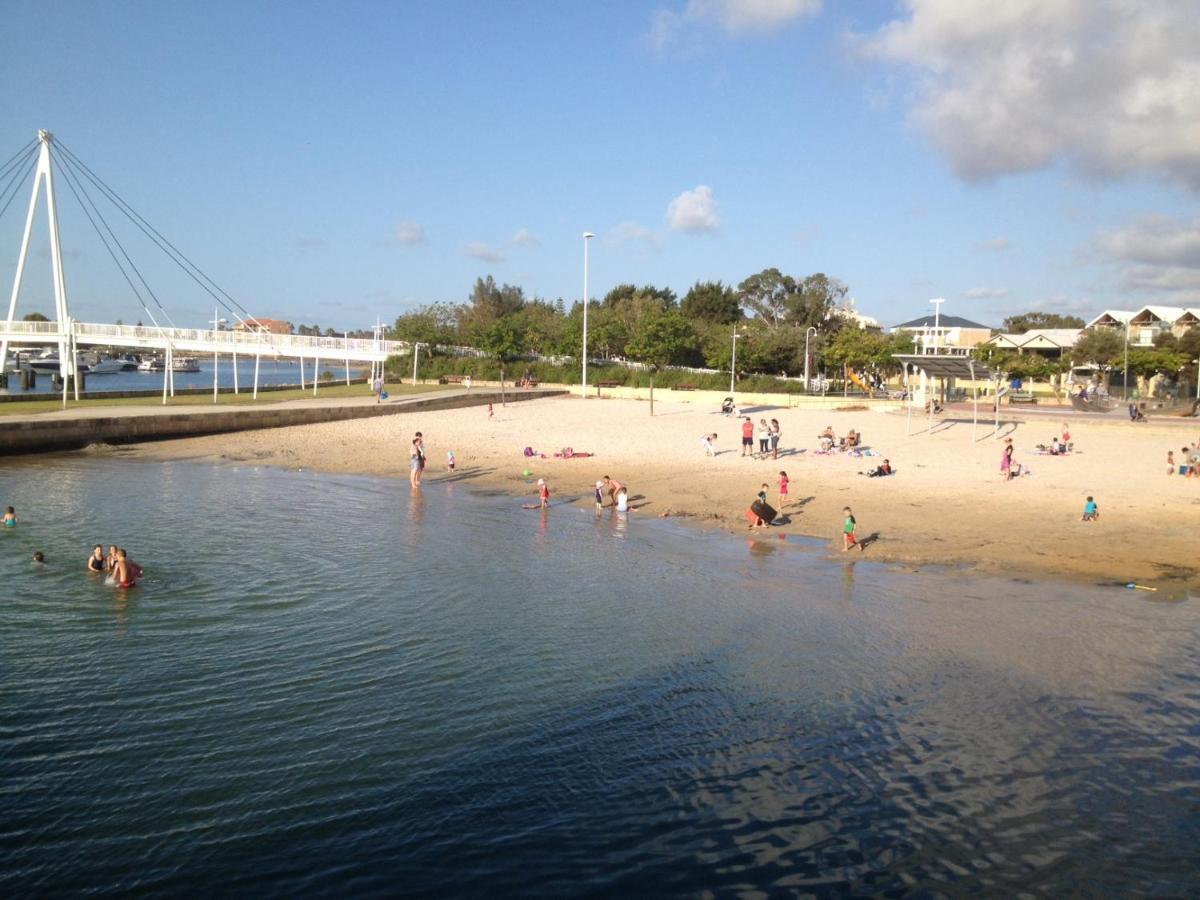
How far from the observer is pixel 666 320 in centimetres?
6234

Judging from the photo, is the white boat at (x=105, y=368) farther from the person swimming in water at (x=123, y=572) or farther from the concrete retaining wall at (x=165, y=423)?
the person swimming in water at (x=123, y=572)

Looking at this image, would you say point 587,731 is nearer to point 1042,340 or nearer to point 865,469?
point 865,469

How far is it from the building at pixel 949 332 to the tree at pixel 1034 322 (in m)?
14.1

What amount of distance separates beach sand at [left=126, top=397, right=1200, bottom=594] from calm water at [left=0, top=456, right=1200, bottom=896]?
303cm

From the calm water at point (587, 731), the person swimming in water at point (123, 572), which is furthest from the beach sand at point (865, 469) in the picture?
the person swimming in water at point (123, 572)

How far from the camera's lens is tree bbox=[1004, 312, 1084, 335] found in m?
112

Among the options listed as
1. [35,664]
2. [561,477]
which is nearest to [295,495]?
[561,477]

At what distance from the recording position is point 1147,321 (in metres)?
75.0

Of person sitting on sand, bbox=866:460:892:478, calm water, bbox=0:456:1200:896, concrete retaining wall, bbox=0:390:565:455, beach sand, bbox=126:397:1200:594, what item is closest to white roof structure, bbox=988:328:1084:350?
beach sand, bbox=126:397:1200:594

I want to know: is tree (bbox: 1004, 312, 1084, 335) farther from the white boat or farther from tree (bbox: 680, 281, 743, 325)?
the white boat

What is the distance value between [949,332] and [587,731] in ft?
316

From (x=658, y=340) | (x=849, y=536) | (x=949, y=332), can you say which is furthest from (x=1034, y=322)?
(x=849, y=536)

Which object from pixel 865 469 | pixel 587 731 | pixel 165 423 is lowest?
pixel 587 731

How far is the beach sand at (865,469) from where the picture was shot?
19812 millimetres
